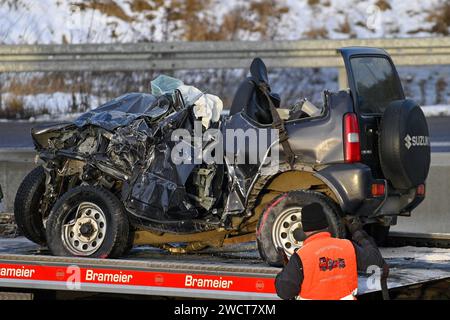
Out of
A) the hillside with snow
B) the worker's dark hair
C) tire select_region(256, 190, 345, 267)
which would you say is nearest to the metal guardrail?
the hillside with snow

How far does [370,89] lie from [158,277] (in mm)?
2445

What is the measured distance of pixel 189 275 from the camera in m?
6.79

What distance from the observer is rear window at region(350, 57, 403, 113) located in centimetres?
813

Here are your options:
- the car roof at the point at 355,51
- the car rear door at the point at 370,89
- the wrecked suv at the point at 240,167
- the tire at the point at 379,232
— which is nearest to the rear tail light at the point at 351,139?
the wrecked suv at the point at 240,167

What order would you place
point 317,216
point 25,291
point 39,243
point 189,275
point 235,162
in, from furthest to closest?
point 39,243
point 235,162
point 25,291
point 189,275
point 317,216

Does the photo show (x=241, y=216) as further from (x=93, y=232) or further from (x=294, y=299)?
(x=294, y=299)

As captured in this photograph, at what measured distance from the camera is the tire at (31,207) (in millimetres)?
8797

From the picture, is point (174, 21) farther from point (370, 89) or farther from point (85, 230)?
point (85, 230)

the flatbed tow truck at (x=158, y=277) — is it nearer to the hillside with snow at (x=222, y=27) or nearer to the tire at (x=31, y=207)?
the tire at (x=31, y=207)

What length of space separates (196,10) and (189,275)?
1539 cm

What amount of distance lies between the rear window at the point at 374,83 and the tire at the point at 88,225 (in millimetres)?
2016

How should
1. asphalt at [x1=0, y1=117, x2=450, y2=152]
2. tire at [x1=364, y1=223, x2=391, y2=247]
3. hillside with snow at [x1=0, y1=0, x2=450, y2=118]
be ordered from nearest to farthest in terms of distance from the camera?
tire at [x1=364, y1=223, x2=391, y2=247] → asphalt at [x1=0, y1=117, x2=450, y2=152] → hillside with snow at [x1=0, y1=0, x2=450, y2=118]

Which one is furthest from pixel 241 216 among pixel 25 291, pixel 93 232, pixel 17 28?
pixel 17 28

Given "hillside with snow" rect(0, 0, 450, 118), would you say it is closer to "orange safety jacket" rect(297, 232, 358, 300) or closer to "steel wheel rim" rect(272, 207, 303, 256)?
"steel wheel rim" rect(272, 207, 303, 256)
